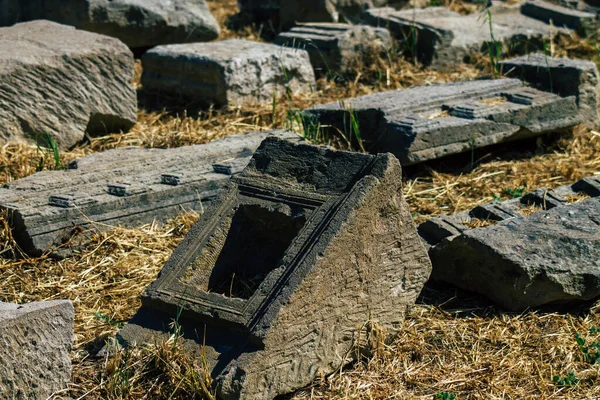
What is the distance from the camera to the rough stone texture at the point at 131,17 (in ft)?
23.5

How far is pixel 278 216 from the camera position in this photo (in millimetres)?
3781

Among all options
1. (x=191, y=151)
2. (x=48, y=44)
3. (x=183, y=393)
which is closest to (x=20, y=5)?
(x=48, y=44)

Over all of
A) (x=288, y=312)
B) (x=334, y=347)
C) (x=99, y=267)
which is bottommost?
(x=99, y=267)

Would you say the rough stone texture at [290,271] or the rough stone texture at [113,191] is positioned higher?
the rough stone texture at [290,271]

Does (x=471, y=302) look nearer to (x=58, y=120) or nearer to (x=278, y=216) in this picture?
(x=278, y=216)

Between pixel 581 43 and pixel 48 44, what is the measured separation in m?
4.31

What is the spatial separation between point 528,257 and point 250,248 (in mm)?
1179

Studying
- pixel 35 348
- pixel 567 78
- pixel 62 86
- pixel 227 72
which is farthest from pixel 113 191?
pixel 567 78

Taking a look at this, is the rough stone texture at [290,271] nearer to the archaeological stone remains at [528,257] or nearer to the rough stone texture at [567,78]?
the archaeological stone remains at [528,257]

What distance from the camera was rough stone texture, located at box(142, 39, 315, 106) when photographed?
648cm

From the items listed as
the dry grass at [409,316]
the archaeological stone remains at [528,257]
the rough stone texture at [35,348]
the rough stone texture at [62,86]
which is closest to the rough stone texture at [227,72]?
the dry grass at [409,316]

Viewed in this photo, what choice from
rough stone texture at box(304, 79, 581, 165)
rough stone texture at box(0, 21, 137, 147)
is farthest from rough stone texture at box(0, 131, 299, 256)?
rough stone texture at box(0, 21, 137, 147)

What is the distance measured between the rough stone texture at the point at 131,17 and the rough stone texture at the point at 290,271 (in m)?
3.71

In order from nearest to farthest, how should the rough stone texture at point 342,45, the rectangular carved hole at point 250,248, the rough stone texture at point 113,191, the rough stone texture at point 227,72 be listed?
the rectangular carved hole at point 250,248 → the rough stone texture at point 113,191 → the rough stone texture at point 227,72 → the rough stone texture at point 342,45
